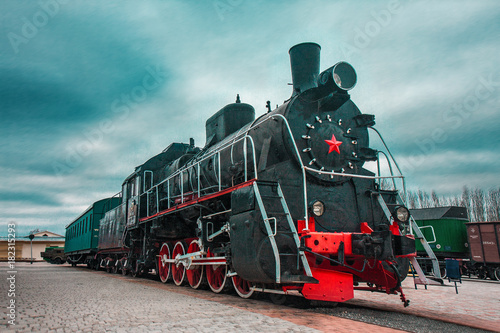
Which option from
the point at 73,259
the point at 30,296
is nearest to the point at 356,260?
the point at 30,296

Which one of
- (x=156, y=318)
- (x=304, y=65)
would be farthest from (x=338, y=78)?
(x=156, y=318)

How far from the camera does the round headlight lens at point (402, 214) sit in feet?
20.8

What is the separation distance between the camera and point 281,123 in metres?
6.28

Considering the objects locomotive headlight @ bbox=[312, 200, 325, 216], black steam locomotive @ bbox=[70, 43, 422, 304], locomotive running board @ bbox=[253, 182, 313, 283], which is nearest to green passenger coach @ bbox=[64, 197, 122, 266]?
black steam locomotive @ bbox=[70, 43, 422, 304]

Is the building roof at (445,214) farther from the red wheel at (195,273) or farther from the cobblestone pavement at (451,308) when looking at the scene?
the red wheel at (195,273)

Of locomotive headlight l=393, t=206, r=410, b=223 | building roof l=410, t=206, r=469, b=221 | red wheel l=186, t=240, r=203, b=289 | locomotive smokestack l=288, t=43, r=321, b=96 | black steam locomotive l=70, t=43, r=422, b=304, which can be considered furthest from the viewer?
building roof l=410, t=206, r=469, b=221

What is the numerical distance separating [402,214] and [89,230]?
720 inches

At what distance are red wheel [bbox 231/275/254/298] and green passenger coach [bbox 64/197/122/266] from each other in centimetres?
1231

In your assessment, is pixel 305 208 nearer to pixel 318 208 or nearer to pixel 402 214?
pixel 318 208

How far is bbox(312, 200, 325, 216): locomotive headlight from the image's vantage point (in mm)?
5684

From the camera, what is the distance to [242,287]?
675 centimetres

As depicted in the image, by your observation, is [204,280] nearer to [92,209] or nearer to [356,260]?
[356,260]

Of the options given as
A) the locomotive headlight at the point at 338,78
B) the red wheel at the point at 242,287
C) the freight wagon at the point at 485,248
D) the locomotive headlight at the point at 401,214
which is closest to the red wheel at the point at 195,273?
the red wheel at the point at 242,287

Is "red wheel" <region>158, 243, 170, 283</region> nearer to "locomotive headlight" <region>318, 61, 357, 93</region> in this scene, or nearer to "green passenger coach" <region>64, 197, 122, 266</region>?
"locomotive headlight" <region>318, 61, 357, 93</region>
